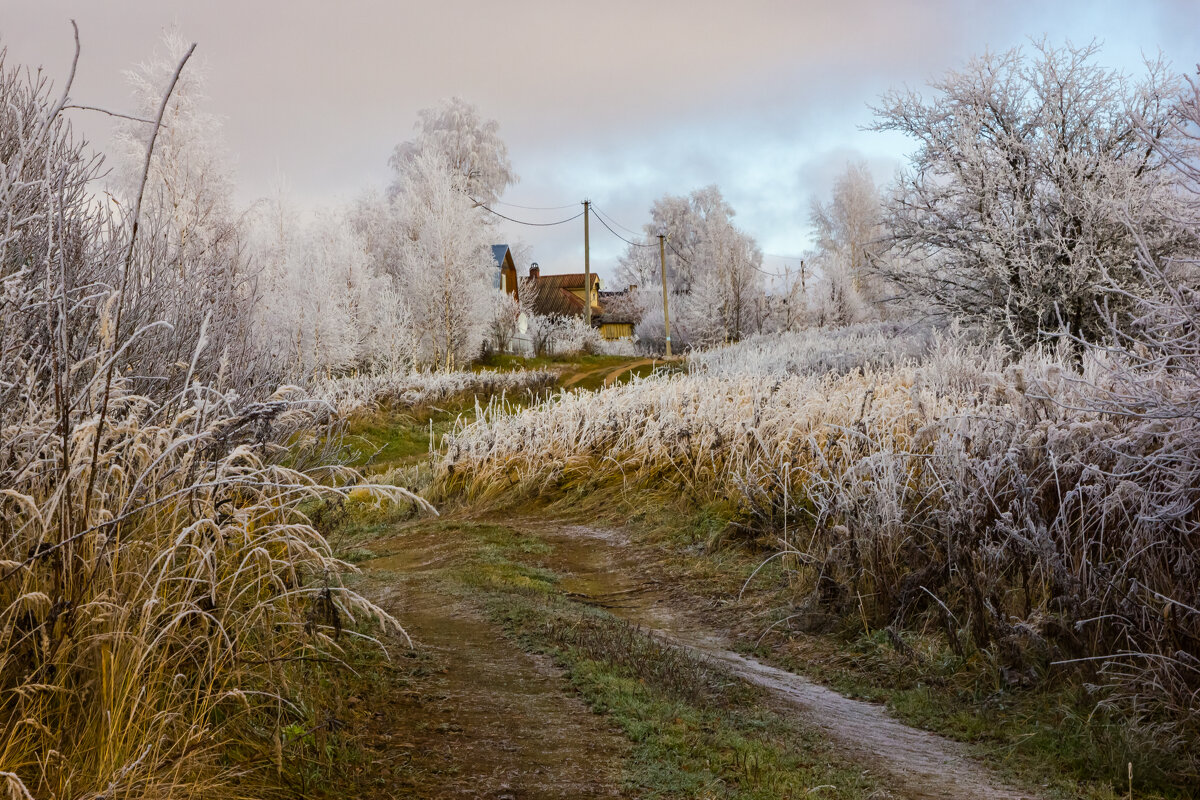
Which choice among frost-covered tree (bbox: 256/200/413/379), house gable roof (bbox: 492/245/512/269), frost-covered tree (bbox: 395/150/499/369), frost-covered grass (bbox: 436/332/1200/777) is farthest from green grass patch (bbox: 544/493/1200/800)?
house gable roof (bbox: 492/245/512/269)

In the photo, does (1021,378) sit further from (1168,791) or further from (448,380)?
(448,380)

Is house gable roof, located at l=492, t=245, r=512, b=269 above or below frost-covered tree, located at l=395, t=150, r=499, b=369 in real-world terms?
above

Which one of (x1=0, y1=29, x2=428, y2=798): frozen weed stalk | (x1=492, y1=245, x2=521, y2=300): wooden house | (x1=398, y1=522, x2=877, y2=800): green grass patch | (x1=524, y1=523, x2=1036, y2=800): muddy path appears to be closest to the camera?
(x1=0, y1=29, x2=428, y2=798): frozen weed stalk

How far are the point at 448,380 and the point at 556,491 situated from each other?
12.2 metres

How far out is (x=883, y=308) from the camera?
38.2 metres

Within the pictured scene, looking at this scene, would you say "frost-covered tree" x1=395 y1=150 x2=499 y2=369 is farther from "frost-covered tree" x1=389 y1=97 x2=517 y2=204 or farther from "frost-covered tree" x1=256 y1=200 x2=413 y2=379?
"frost-covered tree" x1=389 y1=97 x2=517 y2=204

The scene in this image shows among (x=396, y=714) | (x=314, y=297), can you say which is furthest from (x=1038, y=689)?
(x=314, y=297)

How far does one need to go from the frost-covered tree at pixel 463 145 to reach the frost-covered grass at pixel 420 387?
16831mm

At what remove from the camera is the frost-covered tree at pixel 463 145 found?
39844 mm

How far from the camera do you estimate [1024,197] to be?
1427cm

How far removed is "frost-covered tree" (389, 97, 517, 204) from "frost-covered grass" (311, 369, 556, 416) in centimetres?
1683

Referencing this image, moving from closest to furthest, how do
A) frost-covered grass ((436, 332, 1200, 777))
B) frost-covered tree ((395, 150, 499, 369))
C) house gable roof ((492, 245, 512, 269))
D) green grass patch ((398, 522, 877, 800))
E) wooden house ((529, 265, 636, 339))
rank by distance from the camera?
green grass patch ((398, 522, 877, 800)), frost-covered grass ((436, 332, 1200, 777)), frost-covered tree ((395, 150, 499, 369)), house gable roof ((492, 245, 512, 269)), wooden house ((529, 265, 636, 339))

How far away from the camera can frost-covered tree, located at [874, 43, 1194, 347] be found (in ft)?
43.1

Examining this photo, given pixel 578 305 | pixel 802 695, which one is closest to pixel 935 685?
pixel 802 695
